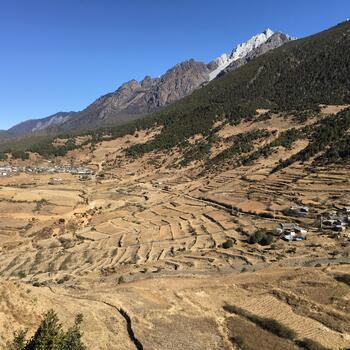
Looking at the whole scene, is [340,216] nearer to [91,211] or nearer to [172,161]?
[91,211]

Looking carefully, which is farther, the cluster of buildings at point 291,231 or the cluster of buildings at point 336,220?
the cluster of buildings at point 336,220

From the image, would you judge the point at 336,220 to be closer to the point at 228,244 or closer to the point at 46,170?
the point at 228,244

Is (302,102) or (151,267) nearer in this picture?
(151,267)

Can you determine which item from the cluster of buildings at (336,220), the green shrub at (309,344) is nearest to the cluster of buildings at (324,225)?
the cluster of buildings at (336,220)

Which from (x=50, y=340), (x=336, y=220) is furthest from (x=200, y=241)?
(x=50, y=340)

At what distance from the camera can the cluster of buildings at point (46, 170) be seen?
171500 millimetres

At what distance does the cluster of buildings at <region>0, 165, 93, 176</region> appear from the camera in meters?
172

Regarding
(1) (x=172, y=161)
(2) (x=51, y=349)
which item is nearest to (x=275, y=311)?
(2) (x=51, y=349)

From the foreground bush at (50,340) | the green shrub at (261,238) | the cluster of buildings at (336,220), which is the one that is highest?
the foreground bush at (50,340)

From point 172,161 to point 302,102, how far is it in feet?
213

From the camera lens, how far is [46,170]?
595 ft

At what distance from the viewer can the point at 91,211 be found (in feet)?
356

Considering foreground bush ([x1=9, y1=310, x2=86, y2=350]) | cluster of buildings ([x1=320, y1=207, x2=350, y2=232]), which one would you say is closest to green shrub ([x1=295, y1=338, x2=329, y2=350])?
foreground bush ([x1=9, y1=310, x2=86, y2=350])

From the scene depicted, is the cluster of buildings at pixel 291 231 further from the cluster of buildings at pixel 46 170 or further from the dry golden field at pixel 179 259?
the cluster of buildings at pixel 46 170
